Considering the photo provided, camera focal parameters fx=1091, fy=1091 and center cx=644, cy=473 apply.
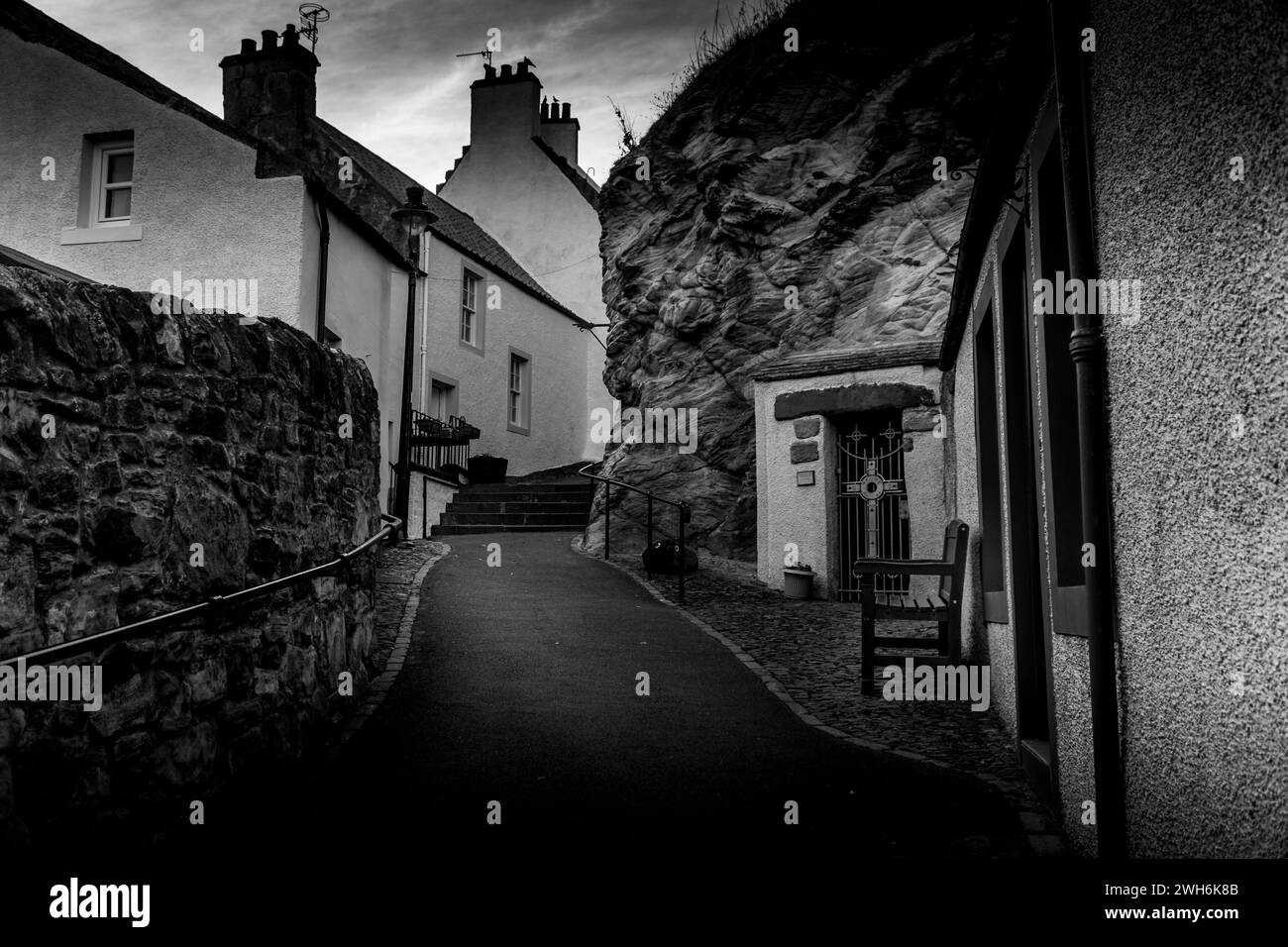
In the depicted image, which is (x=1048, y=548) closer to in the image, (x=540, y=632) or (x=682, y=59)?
(x=540, y=632)

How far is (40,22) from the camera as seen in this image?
16359 millimetres

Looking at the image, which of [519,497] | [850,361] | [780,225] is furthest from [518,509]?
[850,361]

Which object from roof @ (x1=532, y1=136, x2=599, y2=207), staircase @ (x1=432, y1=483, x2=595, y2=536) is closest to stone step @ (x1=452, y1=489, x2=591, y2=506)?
staircase @ (x1=432, y1=483, x2=595, y2=536)

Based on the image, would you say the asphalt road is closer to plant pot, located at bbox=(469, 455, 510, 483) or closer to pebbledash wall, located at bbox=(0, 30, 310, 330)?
pebbledash wall, located at bbox=(0, 30, 310, 330)

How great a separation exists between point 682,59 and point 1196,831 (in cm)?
2032

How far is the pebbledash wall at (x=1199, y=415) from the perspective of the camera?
215 cm

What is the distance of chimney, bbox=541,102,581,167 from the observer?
29.2 meters

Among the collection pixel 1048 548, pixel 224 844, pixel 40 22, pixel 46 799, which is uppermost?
pixel 40 22

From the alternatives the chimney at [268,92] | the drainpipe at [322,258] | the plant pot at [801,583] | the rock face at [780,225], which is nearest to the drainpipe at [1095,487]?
the plant pot at [801,583]

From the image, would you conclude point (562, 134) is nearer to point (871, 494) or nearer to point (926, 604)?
point (871, 494)

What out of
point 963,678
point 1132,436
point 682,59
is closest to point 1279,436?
point 1132,436

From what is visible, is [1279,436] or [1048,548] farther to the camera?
[1048,548]

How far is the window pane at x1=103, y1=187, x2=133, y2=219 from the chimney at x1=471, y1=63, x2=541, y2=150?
13.7 metres

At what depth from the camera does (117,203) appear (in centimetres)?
1627
